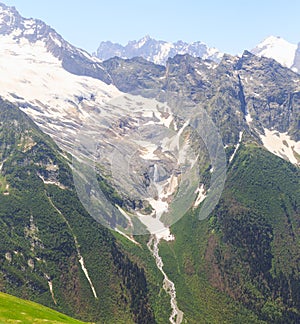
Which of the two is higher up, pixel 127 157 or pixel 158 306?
pixel 127 157

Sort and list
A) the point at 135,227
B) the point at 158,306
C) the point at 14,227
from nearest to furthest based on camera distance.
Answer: the point at 135,227, the point at 158,306, the point at 14,227

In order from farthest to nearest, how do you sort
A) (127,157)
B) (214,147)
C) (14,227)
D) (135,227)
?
1. (14,227)
2. (127,157)
3. (135,227)
4. (214,147)

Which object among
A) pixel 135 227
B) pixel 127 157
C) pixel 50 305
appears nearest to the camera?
pixel 135 227

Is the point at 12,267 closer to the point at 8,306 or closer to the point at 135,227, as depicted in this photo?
the point at 8,306

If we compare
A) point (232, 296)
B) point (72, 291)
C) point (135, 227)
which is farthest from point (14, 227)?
point (135, 227)

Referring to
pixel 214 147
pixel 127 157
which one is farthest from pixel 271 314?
pixel 214 147

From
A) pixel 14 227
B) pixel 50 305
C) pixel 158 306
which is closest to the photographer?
pixel 50 305

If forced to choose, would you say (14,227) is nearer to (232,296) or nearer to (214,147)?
(232,296)

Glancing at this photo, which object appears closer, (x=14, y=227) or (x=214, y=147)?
(x=214, y=147)

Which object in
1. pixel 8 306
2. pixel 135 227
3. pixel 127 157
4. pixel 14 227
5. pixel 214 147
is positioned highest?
pixel 214 147
